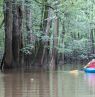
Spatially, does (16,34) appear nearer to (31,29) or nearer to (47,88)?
(31,29)

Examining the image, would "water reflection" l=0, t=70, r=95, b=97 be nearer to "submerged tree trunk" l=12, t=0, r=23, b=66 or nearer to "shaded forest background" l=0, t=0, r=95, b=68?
"shaded forest background" l=0, t=0, r=95, b=68

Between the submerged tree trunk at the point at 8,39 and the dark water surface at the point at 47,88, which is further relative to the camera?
the submerged tree trunk at the point at 8,39

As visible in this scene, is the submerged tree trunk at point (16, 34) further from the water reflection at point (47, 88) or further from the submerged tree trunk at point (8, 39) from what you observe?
the water reflection at point (47, 88)

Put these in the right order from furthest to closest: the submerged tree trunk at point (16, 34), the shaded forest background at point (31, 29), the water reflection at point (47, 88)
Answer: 1. the submerged tree trunk at point (16, 34)
2. the shaded forest background at point (31, 29)
3. the water reflection at point (47, 88)

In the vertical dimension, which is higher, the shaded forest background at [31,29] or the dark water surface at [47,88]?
the shaded forest background at [31,29]

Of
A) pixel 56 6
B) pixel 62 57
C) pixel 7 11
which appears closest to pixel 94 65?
pixel 56 6

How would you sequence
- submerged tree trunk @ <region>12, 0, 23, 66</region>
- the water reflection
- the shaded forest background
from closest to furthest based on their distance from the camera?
1. the water reflection
2. the shaded forest background
3. submerged tree trunk @ <region>12, 0, 23, 66</region>

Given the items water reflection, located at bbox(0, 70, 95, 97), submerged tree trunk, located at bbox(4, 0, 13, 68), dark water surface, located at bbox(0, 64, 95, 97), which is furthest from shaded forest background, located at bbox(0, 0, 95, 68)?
water reflection, located at bbox(0, 70, 95, 97)

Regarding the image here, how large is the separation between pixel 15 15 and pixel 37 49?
103 inches

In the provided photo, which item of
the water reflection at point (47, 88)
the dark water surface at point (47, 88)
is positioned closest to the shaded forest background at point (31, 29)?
the dark water surface at point (47, 88)

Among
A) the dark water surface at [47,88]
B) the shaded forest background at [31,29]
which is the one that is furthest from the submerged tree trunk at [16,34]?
the dark water surface at [47,88]

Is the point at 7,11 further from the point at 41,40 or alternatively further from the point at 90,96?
the point at 90,96

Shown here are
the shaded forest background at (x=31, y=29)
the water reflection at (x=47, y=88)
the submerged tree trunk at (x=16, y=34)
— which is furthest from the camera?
the submerged tree trunk at (x=16, y=34)

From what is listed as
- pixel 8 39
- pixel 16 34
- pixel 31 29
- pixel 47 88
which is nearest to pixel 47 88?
pixel 47 88
